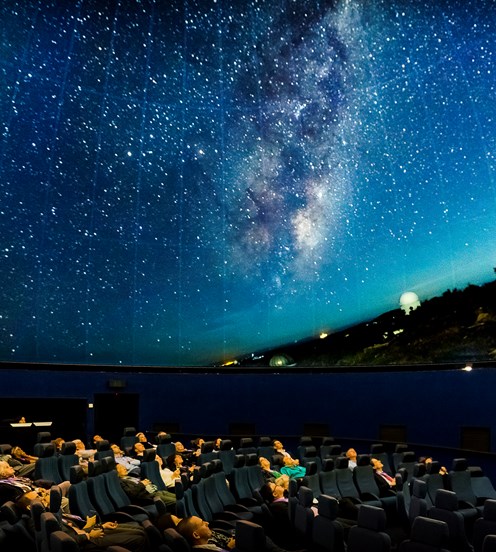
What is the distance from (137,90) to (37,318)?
20.6 ft

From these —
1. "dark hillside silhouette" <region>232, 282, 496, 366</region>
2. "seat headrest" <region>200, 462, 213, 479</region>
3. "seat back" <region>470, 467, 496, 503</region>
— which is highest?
"dark hillside silhouette" <region>232, 282, 496, 366</region>

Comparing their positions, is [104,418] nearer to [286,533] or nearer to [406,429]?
[406,429]

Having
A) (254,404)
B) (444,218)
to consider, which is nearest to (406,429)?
(254,404)

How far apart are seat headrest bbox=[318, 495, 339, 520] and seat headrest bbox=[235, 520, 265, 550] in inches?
49.5

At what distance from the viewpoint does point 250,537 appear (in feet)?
13.2

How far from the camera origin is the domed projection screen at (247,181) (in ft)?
51.5

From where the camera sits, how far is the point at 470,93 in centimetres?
1617

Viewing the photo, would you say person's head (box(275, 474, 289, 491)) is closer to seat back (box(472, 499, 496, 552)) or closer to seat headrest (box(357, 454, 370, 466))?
seat headrest (box(357, 454, 370, 466))

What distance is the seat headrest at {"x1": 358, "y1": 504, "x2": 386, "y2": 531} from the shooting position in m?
4.66

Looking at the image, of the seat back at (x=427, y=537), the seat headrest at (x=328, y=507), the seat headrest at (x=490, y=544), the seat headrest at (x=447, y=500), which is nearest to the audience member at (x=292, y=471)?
the seat headrest at (x=447, y=500)

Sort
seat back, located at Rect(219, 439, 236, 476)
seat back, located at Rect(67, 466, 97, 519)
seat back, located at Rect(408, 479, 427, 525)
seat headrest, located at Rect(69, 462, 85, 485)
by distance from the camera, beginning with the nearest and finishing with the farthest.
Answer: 1. seat back, located at Rect(408, 479, 427, 525)
2. seat back, located at Rect(67, 466, 97, 519)
3. seat headrest, located at Rect(69, 462, 85, 485)
4. seat back, located at Rect(219, 439, 236, 476)

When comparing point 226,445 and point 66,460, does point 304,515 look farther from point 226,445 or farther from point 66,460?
point 226,445

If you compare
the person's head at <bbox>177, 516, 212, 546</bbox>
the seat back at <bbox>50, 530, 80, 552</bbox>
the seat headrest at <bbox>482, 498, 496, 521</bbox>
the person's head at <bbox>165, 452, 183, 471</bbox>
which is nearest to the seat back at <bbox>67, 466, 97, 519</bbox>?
the person's head at <bbox>177, 516, 212, 546</bbox>

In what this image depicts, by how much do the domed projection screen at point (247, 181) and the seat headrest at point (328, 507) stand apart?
36.2ft
